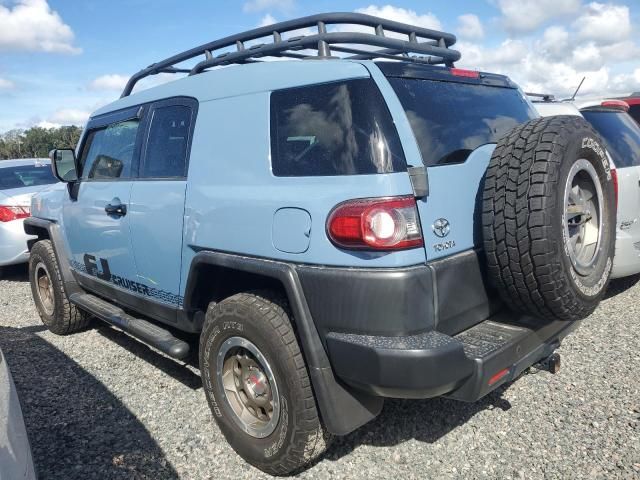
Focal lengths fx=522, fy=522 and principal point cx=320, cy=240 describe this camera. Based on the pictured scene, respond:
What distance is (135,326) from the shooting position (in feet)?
11.4

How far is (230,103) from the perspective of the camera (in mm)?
2727

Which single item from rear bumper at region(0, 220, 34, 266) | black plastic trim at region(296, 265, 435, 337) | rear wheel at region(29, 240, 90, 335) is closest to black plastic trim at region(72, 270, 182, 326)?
rear wheel at region(29, 240, 90, 335)

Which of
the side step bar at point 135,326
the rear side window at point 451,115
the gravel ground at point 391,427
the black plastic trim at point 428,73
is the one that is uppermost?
the black plastic trim at point 428,73

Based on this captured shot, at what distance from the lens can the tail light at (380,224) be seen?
207 cm

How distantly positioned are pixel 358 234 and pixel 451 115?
2.87ft

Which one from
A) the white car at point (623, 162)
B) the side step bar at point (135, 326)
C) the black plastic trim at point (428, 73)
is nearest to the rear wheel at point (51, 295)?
the side step bar at point (135, 326)

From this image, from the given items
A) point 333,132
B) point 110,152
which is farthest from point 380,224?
point 110,152

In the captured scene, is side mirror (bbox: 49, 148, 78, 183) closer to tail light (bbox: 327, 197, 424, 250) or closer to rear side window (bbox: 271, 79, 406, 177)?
rear side window (bbox: 271, 79, 406, 177)

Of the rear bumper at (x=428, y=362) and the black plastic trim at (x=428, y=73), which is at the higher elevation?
the black plastic trim at (x=428, y=73)

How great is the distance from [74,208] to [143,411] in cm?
178

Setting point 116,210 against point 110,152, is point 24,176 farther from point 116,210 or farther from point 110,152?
point 116,210

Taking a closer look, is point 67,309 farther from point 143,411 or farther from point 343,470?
point 343,470

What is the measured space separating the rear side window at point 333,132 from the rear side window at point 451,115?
176 mm

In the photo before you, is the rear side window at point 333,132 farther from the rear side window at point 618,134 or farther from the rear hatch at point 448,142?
the rear side window at point 618,134
